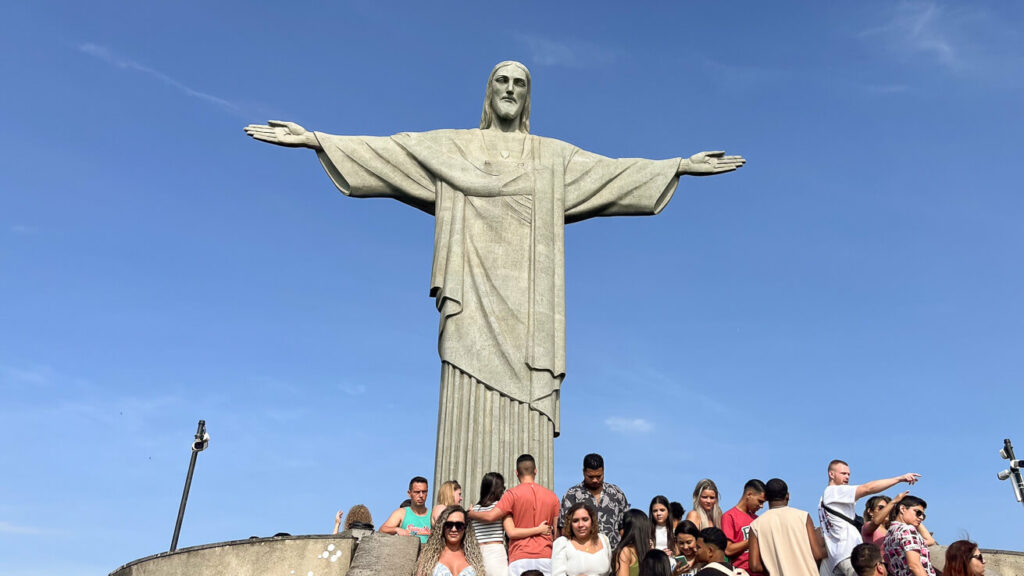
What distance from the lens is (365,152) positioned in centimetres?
1323

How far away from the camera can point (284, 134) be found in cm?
1297

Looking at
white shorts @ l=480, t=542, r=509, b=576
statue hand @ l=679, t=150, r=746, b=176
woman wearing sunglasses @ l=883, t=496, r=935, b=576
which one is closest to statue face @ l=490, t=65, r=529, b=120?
statue hand @ l=679, t=150, r=746, b=176

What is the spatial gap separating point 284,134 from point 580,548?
740cm

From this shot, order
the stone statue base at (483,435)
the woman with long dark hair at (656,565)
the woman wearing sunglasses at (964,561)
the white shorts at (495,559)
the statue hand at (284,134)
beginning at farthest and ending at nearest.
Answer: the statue hand at (284,134), the stone statue base at (483,435), the white shorts at (495,559), the woman wearing sunglasses at (964,561), the woman with long dark hair at (656,565)

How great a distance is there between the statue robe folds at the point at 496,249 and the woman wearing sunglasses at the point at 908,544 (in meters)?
4.62

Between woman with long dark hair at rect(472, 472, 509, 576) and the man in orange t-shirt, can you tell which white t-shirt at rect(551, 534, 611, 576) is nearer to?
the man in orange t-shirt

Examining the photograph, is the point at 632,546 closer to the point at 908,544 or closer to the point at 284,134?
the point at 908,544

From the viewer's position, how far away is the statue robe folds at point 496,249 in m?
11.9

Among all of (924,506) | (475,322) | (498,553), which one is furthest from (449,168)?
(924,506)

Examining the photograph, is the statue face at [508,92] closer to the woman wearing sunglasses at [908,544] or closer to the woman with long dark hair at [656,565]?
the woman wearing sunglasses at [908,544]

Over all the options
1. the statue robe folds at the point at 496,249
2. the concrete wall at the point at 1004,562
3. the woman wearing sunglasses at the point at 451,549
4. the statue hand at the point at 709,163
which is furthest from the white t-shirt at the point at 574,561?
the statue hand at the point at 709,163

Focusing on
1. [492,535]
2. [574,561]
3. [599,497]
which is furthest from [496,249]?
[574,561]

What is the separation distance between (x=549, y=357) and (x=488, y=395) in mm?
887

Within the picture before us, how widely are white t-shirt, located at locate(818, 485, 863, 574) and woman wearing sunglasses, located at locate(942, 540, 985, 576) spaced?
2.50 ft
